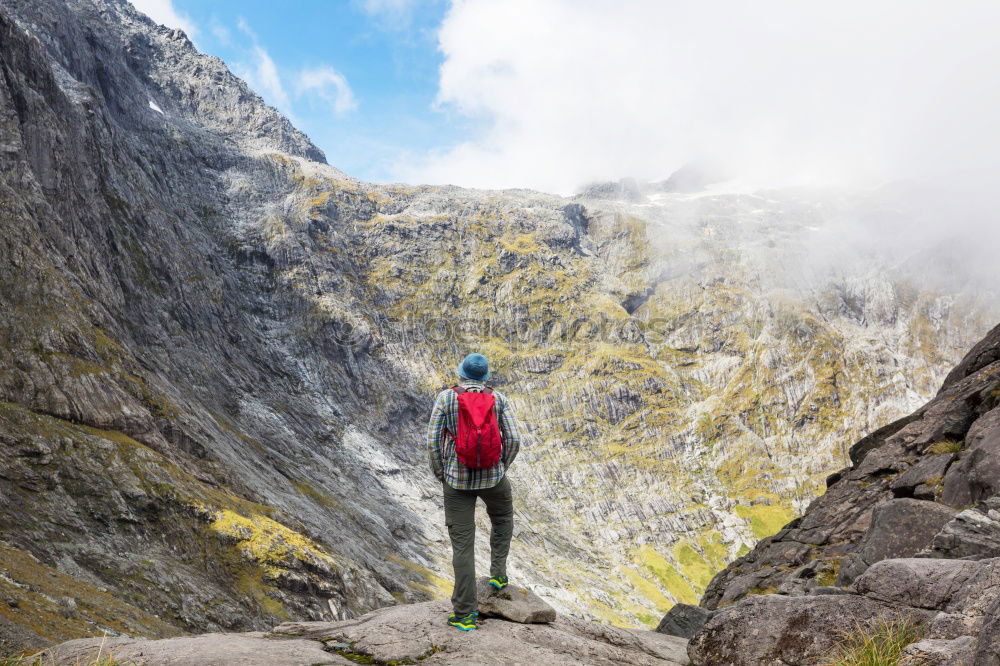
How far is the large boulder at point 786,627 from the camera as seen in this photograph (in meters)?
8.51

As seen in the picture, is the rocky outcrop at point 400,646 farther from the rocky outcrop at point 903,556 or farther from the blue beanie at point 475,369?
the blue beanie at point 475,369

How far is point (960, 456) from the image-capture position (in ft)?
53.8

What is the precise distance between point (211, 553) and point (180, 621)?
15527mm

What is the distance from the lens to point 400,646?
32.8 ft

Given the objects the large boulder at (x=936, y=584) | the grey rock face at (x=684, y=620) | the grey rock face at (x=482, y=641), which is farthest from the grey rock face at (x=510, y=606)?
the grey rock face at (x=684, y=620)

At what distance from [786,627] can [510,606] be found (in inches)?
203

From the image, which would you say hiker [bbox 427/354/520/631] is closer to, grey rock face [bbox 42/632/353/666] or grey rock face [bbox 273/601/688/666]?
grey rock face [bbox 273/601/688/666]

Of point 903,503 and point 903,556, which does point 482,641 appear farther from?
point 903,503

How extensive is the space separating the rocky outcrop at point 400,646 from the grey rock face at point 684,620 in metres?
5.06

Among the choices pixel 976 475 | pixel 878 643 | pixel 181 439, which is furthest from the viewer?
pixel 181 439

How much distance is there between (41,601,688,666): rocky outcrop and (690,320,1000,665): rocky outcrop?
7.02 feet

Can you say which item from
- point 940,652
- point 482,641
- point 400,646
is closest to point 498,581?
point 482,641

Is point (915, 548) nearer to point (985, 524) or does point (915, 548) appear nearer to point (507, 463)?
point (985, 524)

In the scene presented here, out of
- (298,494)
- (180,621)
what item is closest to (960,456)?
(180,621)
